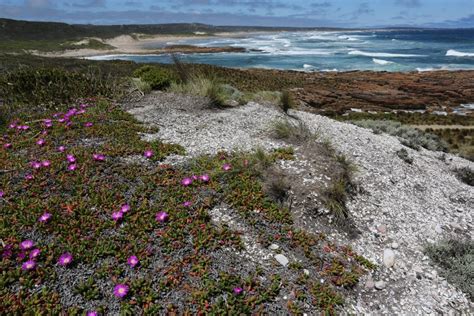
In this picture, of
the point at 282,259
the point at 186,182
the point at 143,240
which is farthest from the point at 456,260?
the point at 143,240

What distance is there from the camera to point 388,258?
4160 mm

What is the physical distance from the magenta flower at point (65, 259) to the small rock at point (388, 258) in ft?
12.1

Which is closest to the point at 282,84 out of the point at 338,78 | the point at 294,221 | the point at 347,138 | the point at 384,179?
the point at 338,78

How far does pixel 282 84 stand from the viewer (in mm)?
29828

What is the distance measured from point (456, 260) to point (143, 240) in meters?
3.93

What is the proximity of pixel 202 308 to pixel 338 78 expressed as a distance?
35.8 meters

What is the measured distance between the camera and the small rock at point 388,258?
4.11m

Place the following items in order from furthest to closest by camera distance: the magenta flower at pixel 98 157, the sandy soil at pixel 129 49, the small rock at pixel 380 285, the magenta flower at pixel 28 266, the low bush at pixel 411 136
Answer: the sandy soil at pixel 129 49 < the low bush at pixel 411 136 < the magenta flower at pixel 98 157 < the small rock at pixel 380 285 < the magenta flower at pixel 28 266

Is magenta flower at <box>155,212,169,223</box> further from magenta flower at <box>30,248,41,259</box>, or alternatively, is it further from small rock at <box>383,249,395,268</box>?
small rock at <box>383,249,395,268</box>

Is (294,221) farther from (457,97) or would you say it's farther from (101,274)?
(457,97)

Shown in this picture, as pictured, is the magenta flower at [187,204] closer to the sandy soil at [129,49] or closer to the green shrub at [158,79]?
the green shrub at [158,79]

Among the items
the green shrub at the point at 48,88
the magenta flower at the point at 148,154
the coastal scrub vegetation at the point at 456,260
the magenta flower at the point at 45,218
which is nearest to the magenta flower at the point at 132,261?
the magenta flower at the point at 45,218

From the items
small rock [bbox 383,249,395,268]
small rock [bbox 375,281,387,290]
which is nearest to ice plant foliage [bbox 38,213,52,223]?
small rock [bbox 375,281,387,290]

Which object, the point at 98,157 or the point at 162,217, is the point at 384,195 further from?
the point at 98,157
